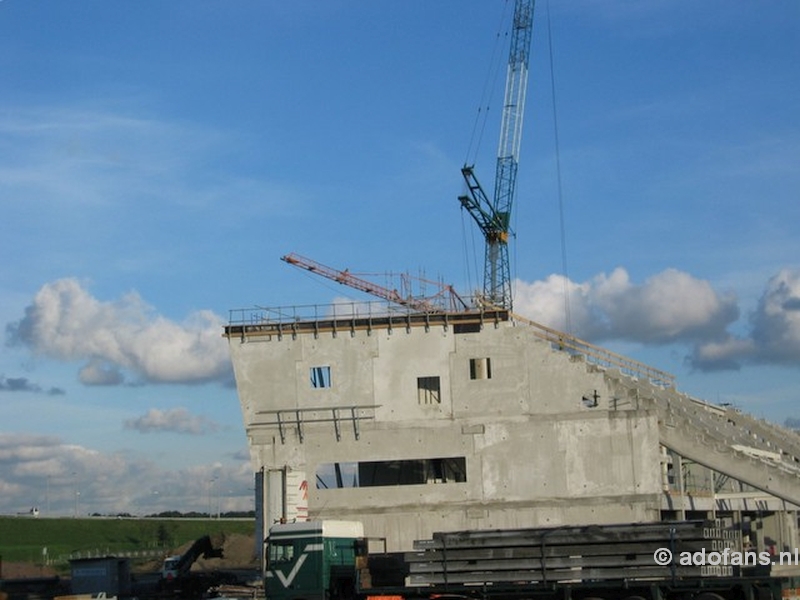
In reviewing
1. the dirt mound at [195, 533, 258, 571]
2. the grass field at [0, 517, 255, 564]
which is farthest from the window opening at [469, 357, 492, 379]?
the grass field at [0, 517, 255, 564]

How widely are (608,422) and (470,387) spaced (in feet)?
25.7

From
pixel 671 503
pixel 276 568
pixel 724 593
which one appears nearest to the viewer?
pixel 724 593

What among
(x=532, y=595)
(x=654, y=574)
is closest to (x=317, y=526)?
(x=532, y=595)

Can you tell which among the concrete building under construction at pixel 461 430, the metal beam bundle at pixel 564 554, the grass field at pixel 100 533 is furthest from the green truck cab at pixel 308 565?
the grass field at pixel 100 533

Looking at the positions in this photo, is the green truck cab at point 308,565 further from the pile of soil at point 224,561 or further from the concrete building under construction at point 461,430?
the pile of soil at point 224,561

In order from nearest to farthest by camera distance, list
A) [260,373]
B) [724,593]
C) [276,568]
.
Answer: [724,593] → [276,568] → [260,373]

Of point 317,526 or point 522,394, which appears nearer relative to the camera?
point 317,526

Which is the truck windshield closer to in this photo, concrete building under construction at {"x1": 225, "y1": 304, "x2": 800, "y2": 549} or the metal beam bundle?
the metal beam bundle

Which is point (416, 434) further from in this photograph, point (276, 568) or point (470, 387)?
point (276, 568)

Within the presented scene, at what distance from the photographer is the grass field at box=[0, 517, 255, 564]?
14388 centimetres

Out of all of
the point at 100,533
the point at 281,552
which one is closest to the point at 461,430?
the point at 281,552

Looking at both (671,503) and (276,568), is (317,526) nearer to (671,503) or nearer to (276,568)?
(276,568)

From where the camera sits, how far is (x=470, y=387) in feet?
219

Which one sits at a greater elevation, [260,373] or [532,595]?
[260,373]
